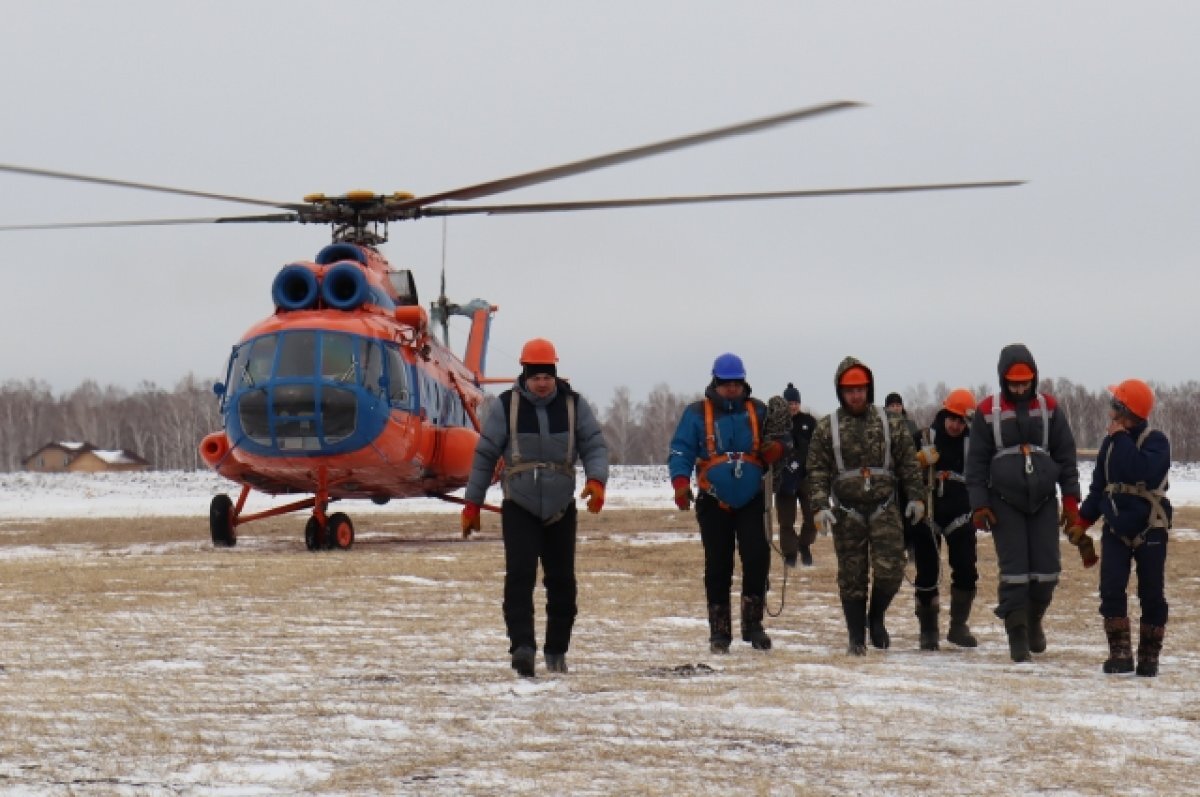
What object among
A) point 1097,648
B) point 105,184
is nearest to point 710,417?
point 1097,648

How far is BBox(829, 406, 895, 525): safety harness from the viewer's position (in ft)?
27.9

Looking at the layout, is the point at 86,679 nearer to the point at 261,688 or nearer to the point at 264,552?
the point at 261,688

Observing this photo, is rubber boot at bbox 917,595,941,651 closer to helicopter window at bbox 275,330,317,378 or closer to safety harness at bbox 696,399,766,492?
safety harness at bbox 696,399,766,492

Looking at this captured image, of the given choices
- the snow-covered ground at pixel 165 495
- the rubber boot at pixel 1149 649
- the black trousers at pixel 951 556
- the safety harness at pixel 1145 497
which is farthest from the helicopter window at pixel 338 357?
the snow-covered ground at pixel 165 495

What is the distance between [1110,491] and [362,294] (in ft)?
39.4

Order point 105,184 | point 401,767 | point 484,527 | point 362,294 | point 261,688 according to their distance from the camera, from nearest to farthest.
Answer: point 401,767
point 261,688
point 105,184
point 362,294
point 484,527

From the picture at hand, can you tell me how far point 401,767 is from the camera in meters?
5.11

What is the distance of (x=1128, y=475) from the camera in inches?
302

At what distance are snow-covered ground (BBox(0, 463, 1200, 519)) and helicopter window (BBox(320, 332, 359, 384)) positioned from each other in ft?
53.4

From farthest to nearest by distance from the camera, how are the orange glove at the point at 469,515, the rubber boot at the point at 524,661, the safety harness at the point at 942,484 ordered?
the safety harness at the point at 942,484
the orange glove at the point at 469,515
the rubber boot at the point at 524,661

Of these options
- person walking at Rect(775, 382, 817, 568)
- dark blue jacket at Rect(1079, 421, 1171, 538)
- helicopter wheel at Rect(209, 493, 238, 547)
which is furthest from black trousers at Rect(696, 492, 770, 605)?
helicopter wheel at Rect(209, 493, 238, 547)

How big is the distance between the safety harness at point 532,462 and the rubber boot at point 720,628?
1368mm

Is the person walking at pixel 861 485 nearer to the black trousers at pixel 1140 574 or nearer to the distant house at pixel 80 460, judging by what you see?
the black trousers at pixel 1140 574

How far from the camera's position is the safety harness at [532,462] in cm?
781
